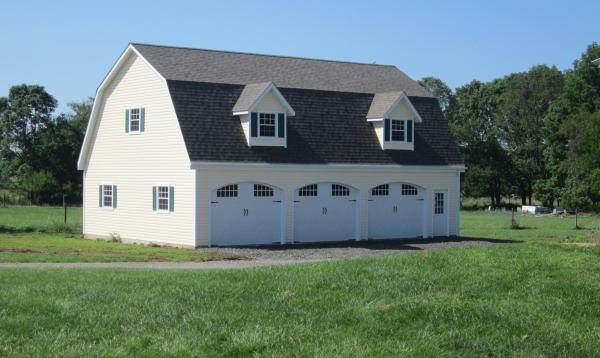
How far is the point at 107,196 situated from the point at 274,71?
869 cm

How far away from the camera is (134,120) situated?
1378 inches

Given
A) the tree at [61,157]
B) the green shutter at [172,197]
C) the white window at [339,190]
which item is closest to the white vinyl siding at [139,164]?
the green shutter at [172,197]

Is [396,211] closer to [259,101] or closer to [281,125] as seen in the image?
[281,125]

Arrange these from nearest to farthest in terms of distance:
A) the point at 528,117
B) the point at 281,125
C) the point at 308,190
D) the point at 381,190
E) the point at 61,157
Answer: the point at 281,125, the point at 308,190, the point at 381,190, the point at 61,157, the point at 528,117

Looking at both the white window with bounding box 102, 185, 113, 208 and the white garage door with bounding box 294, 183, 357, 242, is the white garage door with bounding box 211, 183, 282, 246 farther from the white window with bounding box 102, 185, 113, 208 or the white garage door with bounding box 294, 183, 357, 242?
the white window with bounding box 102, 185, 113, 208

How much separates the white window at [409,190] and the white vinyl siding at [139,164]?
9906mm

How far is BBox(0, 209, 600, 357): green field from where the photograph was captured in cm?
1118

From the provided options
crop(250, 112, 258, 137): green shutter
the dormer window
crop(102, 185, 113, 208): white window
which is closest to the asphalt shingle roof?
crop(250, 112, 258, 137): green shutter

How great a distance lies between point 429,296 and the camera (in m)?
13.8

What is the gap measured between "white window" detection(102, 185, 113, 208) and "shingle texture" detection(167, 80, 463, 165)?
6918 mm

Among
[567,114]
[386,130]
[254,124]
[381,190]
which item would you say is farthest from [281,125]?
[567,114]

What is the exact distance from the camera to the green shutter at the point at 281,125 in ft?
110

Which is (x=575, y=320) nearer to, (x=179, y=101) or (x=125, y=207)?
(x=179, y=101)

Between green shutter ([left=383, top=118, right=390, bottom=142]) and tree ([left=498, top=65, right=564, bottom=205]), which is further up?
tree ([left=498, top=65, right=564, bottom=205])
